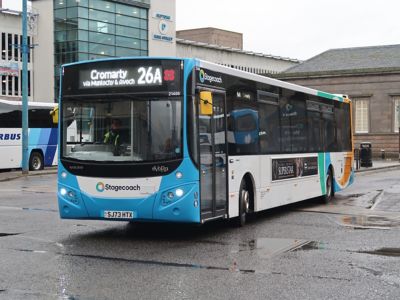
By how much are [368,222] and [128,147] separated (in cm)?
593

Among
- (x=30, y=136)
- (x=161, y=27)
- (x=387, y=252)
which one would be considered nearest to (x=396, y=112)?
(x=161, y=27)

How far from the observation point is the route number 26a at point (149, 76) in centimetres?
1080

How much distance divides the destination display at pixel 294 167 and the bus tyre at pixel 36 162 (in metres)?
19.8

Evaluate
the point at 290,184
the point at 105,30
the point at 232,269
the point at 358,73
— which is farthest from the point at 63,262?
the point at 105,30

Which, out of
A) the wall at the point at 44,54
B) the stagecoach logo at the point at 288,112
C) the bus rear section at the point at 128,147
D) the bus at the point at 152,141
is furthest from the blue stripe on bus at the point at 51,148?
the wall at the point at 44,54

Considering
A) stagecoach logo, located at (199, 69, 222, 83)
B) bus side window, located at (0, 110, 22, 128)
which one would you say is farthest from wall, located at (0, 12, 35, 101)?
stagecoach logo, located at (199, 69, 222, 83)

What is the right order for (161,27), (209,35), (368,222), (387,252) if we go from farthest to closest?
(209,35)
(161,27)
(368,222)
(387,252)

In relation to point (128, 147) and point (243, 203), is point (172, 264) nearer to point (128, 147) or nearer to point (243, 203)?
point (128, 147)

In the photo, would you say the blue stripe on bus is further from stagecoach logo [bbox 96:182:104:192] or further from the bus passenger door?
stagecoach logo [bbox 96:182:104:192]

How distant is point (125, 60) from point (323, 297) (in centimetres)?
569

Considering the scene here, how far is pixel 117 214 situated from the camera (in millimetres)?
10758

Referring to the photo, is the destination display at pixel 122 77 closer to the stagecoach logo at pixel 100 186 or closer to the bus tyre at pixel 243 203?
the stagecoach logo at pixel 100 186

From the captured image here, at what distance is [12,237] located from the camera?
441 inches

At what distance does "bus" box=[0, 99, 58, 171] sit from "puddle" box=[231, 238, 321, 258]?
23.0m
